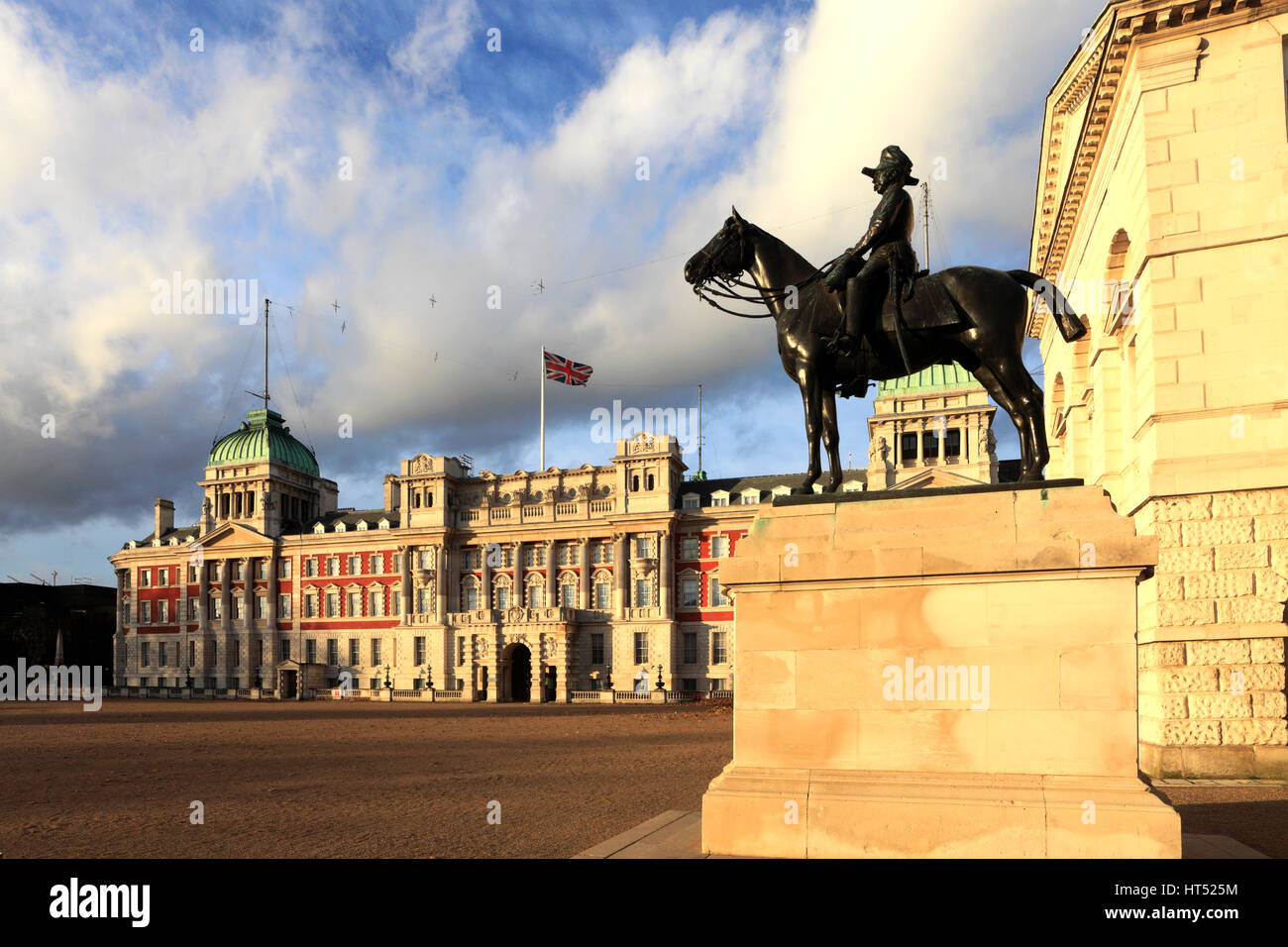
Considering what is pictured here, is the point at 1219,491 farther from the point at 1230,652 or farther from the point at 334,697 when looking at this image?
the point at 334,697

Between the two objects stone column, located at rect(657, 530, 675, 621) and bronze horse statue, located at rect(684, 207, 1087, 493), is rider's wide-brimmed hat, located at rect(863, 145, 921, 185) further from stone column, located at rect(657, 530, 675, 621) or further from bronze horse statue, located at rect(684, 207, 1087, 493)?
stone column, located at rect(657, 530, 675, 621)

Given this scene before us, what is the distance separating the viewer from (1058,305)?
8.62 m

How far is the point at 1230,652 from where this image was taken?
15836 mm

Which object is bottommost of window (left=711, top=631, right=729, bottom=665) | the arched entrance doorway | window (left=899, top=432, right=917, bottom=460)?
the arched entrance doorway

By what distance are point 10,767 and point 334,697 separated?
169 ft

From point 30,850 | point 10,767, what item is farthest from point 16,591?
point 30,850

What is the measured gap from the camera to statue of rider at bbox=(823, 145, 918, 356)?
862 cm

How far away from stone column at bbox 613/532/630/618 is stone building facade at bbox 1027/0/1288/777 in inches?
2036

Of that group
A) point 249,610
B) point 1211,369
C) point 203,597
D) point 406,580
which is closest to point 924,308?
point 1211,369

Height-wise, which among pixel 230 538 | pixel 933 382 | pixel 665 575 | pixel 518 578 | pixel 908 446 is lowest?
pixel 518 578

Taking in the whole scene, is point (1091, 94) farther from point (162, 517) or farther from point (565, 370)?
point (162, 517)

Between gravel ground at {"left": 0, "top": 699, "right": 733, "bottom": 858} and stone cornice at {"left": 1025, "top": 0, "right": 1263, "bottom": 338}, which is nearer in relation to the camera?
gravel ground at {"left": 0, "top": 699, "right": 733, "bottom": 858}

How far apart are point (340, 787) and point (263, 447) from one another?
73.3 metres

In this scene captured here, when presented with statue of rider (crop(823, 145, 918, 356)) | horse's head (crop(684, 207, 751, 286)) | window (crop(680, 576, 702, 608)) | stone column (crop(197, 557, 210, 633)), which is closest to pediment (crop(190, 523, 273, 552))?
stone column (crop(197, 557, 210, 633))
